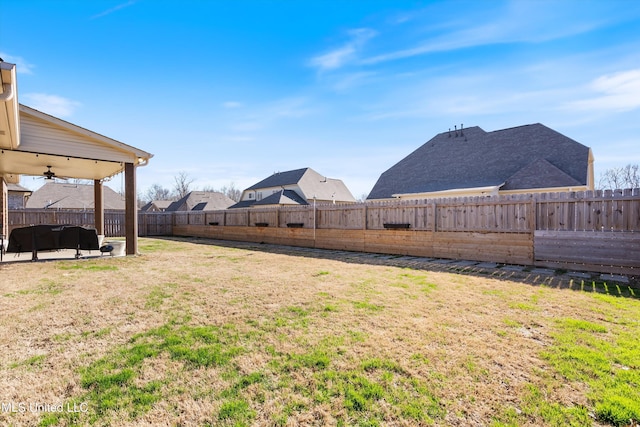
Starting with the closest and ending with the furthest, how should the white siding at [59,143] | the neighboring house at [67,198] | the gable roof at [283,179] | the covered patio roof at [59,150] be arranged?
1. the covered patio roof at [59,150]
2. the white siding at [59,143]
3. the neighboring house at [67,198]
4. the gable roof at [283,179]

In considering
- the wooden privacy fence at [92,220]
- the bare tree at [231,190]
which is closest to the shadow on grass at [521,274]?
the wooden privacy fence at [92,220]

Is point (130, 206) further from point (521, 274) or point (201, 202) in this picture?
point (201, 202)

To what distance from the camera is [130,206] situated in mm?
9516

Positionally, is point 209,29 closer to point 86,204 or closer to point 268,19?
point 268,19

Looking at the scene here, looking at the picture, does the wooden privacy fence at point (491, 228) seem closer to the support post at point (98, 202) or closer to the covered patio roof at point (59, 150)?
the covered patio roof at point (59, 150)

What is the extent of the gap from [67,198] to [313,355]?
35.1 m

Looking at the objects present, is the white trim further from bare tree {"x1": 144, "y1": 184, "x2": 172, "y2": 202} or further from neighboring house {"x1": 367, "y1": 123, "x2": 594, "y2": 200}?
bare tree {"x1": 144, "y1": 184, "x2": 172, "y2": 202}

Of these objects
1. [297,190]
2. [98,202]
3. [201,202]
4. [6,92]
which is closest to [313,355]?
[6,92]

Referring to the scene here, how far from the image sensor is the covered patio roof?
7.38 m

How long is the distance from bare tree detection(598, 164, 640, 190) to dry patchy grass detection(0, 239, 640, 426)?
44.2m

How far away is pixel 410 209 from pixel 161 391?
8935mm

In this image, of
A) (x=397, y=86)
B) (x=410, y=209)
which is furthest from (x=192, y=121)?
(x=410, y=209)

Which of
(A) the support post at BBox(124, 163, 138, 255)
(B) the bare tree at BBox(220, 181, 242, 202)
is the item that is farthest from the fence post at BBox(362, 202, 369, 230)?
(B) the bare tree at BBox(220, 181, 242, 202)

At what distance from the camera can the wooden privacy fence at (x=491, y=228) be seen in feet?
21.4
